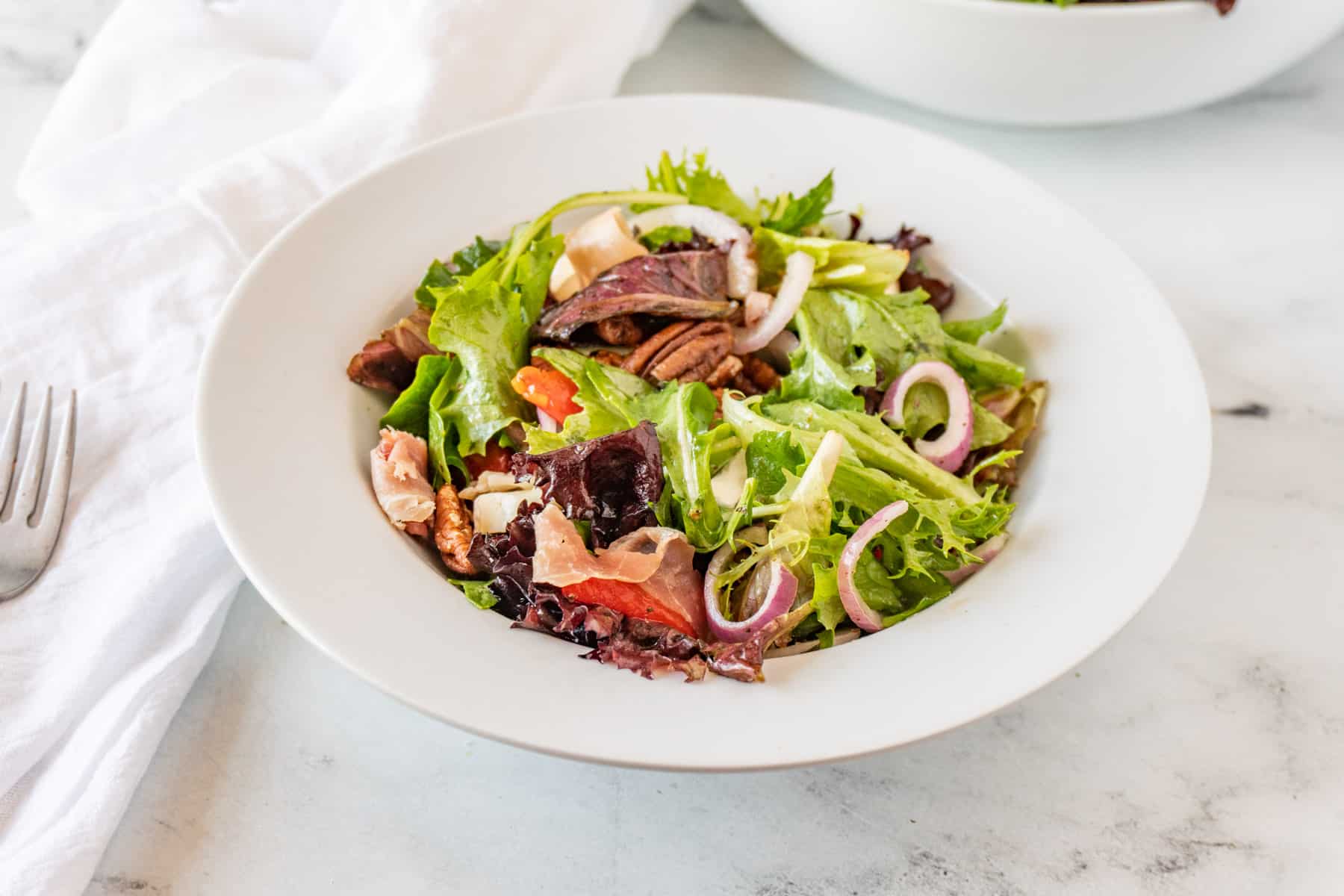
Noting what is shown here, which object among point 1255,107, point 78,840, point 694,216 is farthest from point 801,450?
point 1255,107

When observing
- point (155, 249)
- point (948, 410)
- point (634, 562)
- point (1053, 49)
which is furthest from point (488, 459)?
point (1053, 49)

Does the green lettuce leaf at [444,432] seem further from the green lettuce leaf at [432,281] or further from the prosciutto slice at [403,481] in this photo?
the green lettuce leaf at [432,281]

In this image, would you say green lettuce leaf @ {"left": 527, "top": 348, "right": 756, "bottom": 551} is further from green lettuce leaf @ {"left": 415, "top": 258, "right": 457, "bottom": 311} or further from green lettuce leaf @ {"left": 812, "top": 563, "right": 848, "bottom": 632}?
green lettuce leaf @ {"left": 415, "top": 258, "right": 457, "bottom": 311}

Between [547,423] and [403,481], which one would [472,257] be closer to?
[547,423]

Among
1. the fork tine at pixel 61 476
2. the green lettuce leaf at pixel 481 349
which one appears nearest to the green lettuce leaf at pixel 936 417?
the green lettuce leaf at pixel 481 349

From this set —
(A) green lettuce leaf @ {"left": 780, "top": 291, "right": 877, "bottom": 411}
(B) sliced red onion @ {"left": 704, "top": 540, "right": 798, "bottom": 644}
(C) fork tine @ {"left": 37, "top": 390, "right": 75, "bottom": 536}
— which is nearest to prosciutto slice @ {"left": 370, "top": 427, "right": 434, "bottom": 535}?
(B) sliced red onion @ {"left": 704, "top": 540, "right": 798, "bottom": 644}
